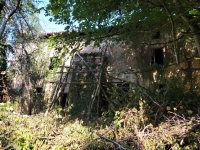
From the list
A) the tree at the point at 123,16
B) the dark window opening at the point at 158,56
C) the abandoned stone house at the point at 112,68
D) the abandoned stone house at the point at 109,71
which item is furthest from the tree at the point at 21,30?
the dark window opening at the point at 158,56

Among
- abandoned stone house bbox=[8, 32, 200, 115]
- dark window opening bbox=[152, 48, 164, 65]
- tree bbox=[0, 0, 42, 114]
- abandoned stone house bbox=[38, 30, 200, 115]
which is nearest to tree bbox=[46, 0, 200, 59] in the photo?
abandoned stone house bbox=[8, 32, 200, 115]

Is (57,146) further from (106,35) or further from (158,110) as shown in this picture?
(106,35)

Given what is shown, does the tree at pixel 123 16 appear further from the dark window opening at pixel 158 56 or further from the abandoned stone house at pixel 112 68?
the dark window opening at pixel 158 56

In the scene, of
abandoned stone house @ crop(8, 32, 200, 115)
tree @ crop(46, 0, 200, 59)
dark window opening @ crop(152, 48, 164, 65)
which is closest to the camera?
tree @ crop(46, 0, 200, 59)

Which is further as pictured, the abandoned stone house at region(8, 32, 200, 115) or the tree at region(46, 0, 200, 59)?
the abandoned stone house at region(8, 32, 200, 115)

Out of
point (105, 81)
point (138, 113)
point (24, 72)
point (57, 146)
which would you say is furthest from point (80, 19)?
point (24, 72)

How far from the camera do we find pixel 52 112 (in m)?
10.3

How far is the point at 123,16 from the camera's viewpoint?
24.9 feet

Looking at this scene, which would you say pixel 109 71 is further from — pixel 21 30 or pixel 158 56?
pixel 21 30

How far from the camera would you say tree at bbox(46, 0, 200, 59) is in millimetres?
6053

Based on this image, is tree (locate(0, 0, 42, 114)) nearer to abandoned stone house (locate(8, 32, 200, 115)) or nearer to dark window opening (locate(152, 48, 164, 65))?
abandoned stone house (locate(8, 32, 200, 115))

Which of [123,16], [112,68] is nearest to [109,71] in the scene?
[112,68]

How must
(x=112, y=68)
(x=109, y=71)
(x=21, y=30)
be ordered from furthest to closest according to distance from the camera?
(x=112, y=68) < (x=21, y=30) < (x=109, y=71)

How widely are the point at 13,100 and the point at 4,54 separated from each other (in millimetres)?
3575
